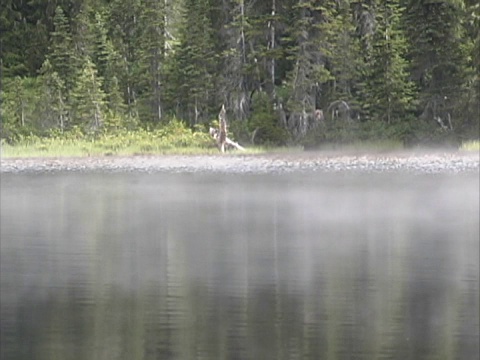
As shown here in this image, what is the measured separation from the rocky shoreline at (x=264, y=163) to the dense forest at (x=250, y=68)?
1953mm

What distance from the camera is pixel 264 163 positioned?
26188 mm

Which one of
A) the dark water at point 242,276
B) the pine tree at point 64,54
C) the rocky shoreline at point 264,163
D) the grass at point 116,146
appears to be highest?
the pine tree at point 64,54

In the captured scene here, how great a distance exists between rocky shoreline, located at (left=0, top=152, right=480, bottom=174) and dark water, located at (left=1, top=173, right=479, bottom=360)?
249 inches

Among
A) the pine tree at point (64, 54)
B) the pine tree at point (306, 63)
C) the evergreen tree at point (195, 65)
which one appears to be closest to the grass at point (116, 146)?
the pine tree at point (306, 63)

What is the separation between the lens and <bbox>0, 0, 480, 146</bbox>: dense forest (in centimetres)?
2894

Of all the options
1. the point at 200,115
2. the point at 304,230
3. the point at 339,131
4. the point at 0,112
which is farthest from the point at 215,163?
the point at 304,230

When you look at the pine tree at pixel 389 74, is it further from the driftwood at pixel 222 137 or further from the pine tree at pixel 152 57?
the pine tree at pixel 152 57

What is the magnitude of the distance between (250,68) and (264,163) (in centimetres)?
658

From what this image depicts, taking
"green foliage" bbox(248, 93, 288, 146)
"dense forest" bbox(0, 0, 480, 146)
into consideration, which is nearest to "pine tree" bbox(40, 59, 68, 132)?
"dense forest" bbox(0, 0, 480, 146)

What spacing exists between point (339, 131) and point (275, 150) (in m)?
2.18

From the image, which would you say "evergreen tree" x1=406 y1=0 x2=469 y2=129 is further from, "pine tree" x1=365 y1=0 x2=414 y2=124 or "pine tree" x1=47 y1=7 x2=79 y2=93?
"pine tree" x1=47 y1=7 x2=79 y2=93

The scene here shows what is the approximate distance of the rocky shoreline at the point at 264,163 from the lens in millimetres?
24641

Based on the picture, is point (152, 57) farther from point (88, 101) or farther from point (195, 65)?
point (88, 101)

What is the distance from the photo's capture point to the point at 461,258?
10641 mm
